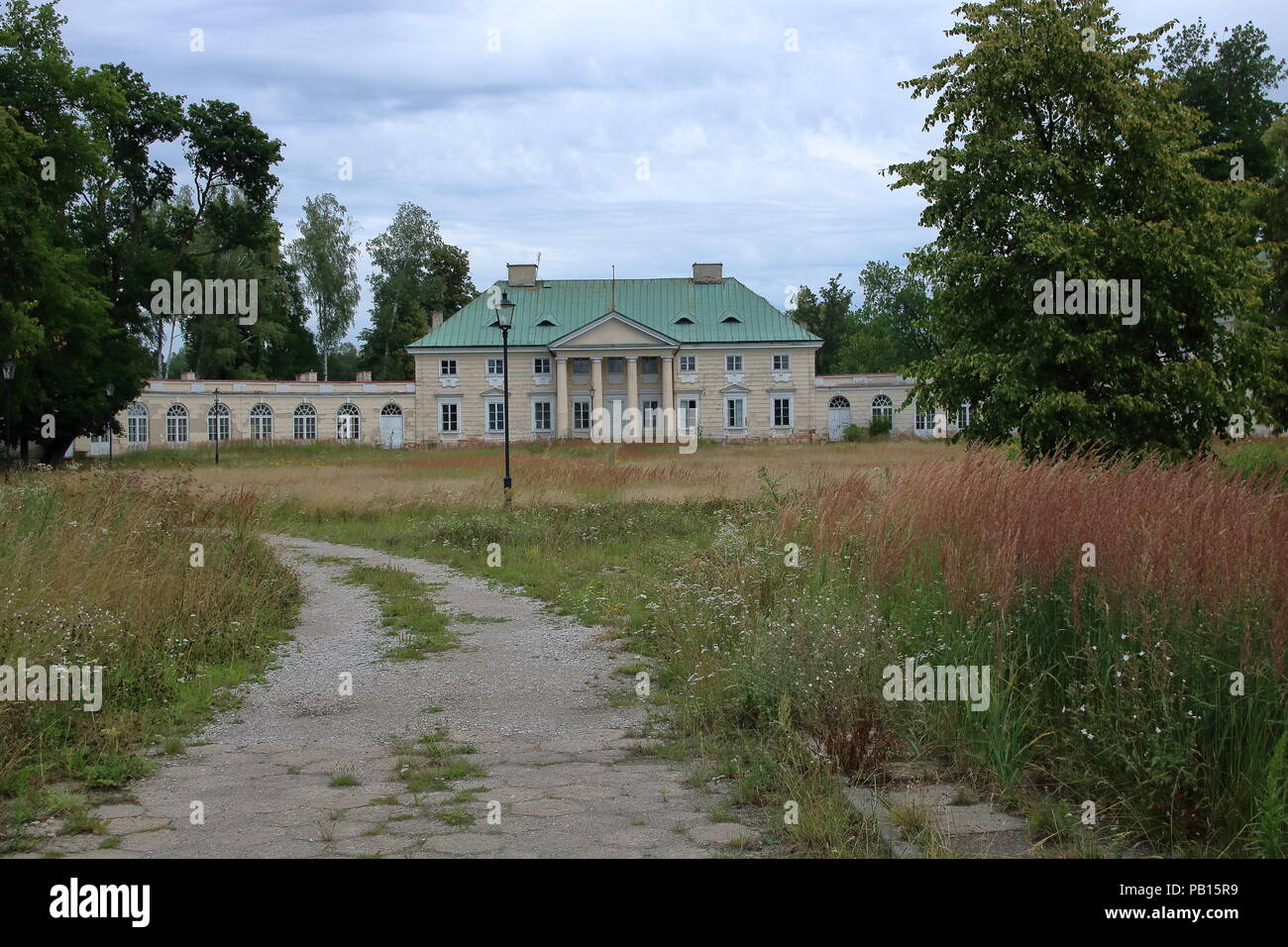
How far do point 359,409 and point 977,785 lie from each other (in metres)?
63.4

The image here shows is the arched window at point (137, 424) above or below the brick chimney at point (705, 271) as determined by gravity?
below

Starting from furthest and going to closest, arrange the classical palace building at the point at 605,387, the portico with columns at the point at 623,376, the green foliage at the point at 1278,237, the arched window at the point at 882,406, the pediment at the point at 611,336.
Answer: the arched window at the point at 882,406
the portico with columns at the point at 623,376
the classical palace building at the point at 605,387
the pediment at the point at 611,336
the green foliage at the point at 1278,237

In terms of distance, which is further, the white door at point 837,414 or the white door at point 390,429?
the white door at point 837,414

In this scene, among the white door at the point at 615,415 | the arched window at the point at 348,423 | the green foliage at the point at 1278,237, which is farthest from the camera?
the arched window at the point at 348,423

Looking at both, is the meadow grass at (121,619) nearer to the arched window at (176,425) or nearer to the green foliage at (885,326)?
the arched window at (176,425)

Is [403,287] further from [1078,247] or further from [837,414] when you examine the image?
[1078,247]

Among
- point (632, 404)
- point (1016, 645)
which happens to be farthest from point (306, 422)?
point (1016, 645)

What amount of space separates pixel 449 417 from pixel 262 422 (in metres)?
10.6

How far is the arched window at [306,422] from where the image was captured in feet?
209

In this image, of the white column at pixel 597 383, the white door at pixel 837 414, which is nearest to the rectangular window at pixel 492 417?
the white column at pixel 597 383

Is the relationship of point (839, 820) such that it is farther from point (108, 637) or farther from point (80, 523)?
point (80, 523)

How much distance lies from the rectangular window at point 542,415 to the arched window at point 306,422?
12647mm
